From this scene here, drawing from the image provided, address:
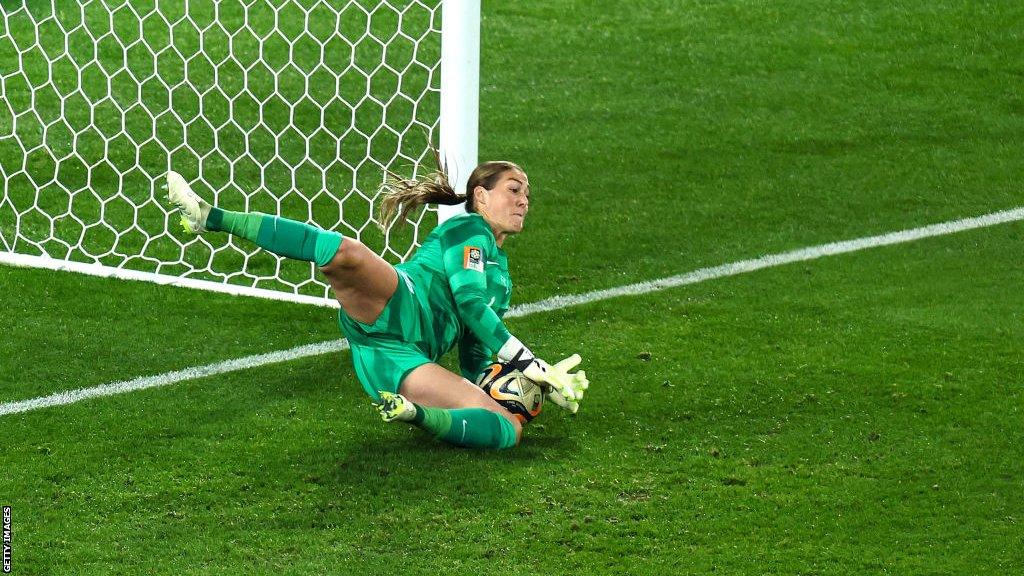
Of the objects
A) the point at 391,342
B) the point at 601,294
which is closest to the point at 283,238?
the point at 391,342

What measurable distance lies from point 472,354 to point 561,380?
492mm

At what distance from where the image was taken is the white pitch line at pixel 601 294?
526cm

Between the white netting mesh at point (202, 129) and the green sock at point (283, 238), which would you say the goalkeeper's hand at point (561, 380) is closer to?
the green sock at point (283, 238)

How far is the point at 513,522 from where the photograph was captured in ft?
14.2

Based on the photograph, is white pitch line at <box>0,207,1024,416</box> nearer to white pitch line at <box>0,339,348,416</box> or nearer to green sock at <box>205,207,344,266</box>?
white pitch line at <box>0,339,348,416</box>

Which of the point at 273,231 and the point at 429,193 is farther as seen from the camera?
the point at 429,193

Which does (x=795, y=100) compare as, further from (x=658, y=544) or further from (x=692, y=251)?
(x=658, y=544)

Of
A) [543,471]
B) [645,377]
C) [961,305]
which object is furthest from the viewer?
[961,305]

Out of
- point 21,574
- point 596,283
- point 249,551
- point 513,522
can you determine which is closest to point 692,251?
point 596,283

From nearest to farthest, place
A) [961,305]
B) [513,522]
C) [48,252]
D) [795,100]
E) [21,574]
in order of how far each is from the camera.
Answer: [21,574] < [513,522] < [961,305] < [48,252] < [795,100]

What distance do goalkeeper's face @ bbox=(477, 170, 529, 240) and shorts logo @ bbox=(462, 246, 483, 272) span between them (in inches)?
7.3

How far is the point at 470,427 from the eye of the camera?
15.4ft

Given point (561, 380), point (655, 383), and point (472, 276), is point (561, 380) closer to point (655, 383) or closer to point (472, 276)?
point (472, 276)

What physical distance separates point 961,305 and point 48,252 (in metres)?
3.72
